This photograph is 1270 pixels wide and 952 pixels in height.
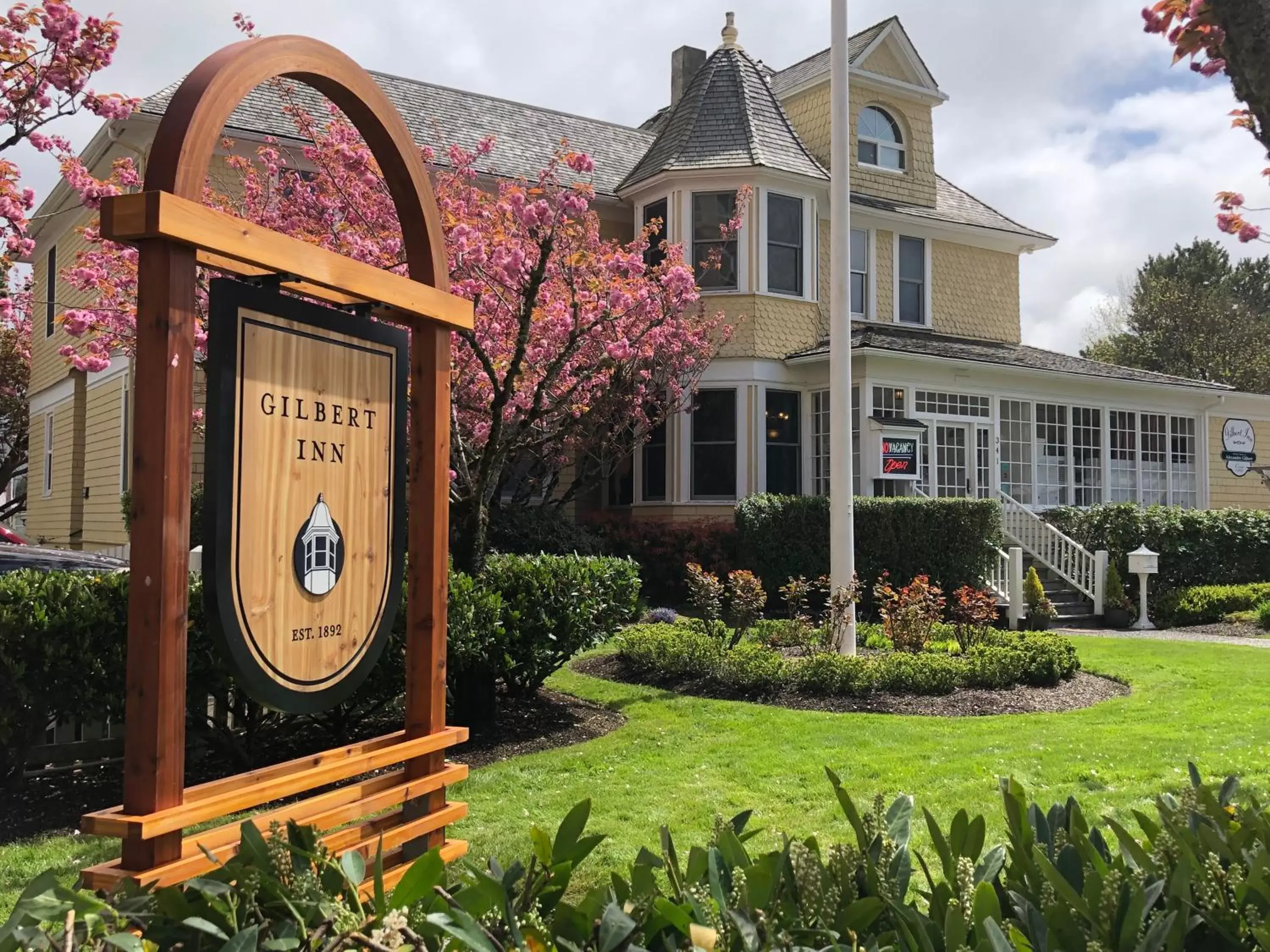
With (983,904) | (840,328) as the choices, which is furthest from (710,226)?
(983,904)

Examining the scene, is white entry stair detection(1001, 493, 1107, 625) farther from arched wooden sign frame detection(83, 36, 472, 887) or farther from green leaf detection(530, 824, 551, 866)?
green leaf detection(530, 824, 551, 866)

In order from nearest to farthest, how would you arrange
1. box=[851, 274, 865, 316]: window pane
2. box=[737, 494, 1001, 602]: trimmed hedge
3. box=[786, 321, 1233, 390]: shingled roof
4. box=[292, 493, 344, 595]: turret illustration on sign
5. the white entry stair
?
box=[292, 493, 344, 595]: turret illustration on sign
box=[737, 494, 1001, 602]: trimmed hedge
the white entry stair
box=[786, 321, 1233, 390]: shingled roof
box=[851, 274, 865, 316]: window pane

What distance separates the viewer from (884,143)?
66.7 feet

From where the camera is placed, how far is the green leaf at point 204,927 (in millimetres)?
1756

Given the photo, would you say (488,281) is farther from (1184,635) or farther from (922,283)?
(922,283)

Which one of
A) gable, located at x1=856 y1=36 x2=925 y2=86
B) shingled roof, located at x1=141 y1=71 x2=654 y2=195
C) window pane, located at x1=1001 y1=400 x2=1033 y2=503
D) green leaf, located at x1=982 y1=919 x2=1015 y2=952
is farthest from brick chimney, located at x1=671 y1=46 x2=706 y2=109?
green leaf, located at x1=982 y1=919 x2=1015 y2=952

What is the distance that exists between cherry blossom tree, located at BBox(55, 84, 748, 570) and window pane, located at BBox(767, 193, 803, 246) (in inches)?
208

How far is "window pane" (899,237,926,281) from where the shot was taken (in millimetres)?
20344

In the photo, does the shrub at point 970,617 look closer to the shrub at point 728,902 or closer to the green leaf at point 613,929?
the shrub at point 728,902

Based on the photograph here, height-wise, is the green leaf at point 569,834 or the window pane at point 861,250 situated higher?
the window pane at point 861,250

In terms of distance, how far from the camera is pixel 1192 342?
45.4 meters

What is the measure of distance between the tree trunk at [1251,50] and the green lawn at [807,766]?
10.3 feet

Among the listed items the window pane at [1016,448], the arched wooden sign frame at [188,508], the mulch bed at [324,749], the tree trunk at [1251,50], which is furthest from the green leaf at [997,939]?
the window pane at [1016,448]

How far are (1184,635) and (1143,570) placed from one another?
4.84 feet
